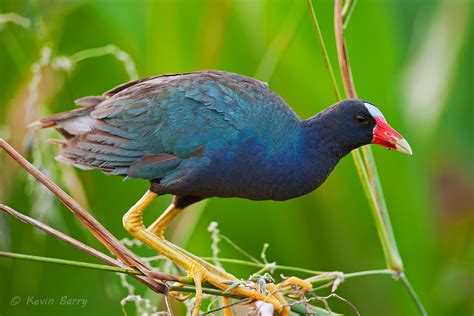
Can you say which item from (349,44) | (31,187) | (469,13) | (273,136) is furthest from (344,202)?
(469,13)

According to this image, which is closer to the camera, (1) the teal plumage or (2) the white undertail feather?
(1) the teal plumage

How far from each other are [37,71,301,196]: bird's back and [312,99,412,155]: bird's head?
89 mm

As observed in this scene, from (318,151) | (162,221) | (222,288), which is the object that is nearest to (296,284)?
(222,288)

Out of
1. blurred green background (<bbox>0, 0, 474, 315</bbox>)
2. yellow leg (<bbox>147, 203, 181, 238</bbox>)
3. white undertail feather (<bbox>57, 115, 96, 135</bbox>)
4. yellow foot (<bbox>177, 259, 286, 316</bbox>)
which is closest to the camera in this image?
yellow foot (<bbox>177, 259, 286, 316</bbox>)

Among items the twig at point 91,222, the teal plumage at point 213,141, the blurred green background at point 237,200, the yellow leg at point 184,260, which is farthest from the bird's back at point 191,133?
the blurred green background at point 237,200

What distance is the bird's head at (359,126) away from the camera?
2.05 m

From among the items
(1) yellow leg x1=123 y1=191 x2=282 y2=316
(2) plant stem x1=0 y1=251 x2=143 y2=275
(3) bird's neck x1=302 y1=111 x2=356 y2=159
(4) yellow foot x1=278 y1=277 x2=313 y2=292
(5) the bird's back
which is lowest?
(4) yellow foot x1=278 y1=277 x2=313 y2=292

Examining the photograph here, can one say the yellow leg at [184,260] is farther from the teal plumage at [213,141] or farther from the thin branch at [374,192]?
the thin branch at [374,192]

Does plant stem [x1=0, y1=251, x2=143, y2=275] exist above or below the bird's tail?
below

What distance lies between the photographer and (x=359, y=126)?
205 centimetres

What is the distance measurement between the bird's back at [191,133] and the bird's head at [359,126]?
9 cm

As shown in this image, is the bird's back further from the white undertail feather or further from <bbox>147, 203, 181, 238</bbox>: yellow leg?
<bbox>147, 203, 181, 238</bbox>: yellow leg

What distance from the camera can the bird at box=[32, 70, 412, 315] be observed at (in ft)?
6.59

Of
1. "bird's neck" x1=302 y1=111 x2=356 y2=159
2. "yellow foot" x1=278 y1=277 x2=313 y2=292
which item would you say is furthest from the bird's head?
"yellow foot" x1=278 y1=277 x2=313 y2=292
